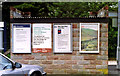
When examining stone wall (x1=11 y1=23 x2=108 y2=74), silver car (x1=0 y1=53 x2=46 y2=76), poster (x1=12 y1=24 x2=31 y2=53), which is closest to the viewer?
silver car (x1=0 y1=53 x2=46 y2=76)

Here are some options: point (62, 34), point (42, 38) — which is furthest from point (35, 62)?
point (62, 34)

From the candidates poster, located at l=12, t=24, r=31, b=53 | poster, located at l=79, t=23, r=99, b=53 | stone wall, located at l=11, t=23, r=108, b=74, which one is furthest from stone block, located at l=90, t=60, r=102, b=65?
poster, located at l=12, t=24, r=31, b=53

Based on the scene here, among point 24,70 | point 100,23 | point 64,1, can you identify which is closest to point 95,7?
point 64,1

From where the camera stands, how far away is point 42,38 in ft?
34.7

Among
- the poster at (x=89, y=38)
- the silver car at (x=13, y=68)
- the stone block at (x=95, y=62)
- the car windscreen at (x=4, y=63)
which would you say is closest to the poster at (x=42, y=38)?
the poster at (x=89, y=38)

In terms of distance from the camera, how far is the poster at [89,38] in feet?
34.7

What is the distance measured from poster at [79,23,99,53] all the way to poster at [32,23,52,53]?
51.3 inches

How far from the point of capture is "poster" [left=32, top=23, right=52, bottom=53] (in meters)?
10.5

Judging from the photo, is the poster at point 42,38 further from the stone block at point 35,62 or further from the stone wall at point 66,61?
the stone block at point 35,62

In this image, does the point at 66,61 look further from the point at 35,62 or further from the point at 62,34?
the point at 35,62

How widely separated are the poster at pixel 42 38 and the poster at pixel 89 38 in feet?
4.28

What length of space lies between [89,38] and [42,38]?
1.92 m

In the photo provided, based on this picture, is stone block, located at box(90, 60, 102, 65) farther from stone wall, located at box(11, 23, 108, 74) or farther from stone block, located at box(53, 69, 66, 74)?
stone block, located at box(53, 69, 66, 74)

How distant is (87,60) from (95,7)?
11556 millimetres
